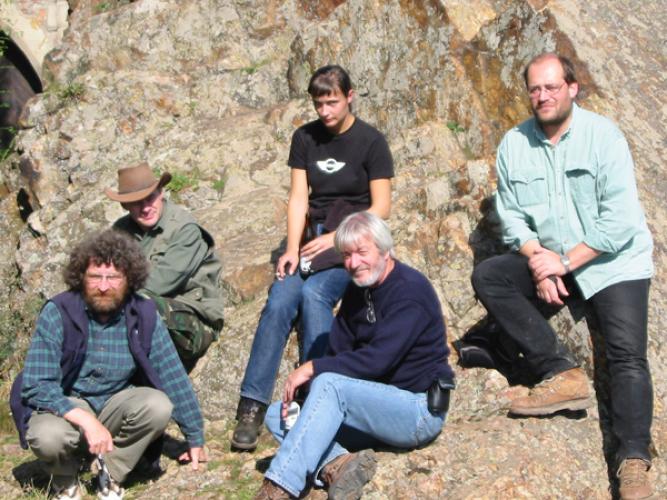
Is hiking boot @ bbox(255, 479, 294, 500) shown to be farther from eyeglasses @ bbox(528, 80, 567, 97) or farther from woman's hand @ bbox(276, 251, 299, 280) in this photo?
eyeglasses @ bbox(528, 80, 567, 97)

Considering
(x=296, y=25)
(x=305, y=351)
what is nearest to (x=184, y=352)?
(x=305, y=351)

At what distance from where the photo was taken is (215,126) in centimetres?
851

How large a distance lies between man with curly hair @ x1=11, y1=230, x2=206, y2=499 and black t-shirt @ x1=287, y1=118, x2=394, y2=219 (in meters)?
1.39

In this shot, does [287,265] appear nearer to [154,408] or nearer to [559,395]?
[154,408]

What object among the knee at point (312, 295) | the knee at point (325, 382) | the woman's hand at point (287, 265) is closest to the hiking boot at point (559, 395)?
the knee at point (325, 382)

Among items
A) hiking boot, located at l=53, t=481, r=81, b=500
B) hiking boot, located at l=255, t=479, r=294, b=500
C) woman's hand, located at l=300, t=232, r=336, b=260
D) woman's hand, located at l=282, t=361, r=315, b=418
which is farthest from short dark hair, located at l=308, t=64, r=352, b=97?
hiking boot, located at l=53, t=481, r=81, b=500

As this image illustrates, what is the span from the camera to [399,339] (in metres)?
4.19

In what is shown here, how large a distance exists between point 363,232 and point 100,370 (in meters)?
1.53

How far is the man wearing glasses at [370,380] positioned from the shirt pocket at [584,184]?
3.62ft

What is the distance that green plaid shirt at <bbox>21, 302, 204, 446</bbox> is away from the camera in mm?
4383

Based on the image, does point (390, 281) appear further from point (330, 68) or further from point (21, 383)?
point (21, 383)

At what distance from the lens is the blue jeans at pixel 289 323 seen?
198 inches

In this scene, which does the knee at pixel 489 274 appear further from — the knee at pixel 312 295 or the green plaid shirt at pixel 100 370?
the green plaid shirt at pixel 100 370

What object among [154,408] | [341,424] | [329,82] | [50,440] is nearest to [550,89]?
[329,82]
